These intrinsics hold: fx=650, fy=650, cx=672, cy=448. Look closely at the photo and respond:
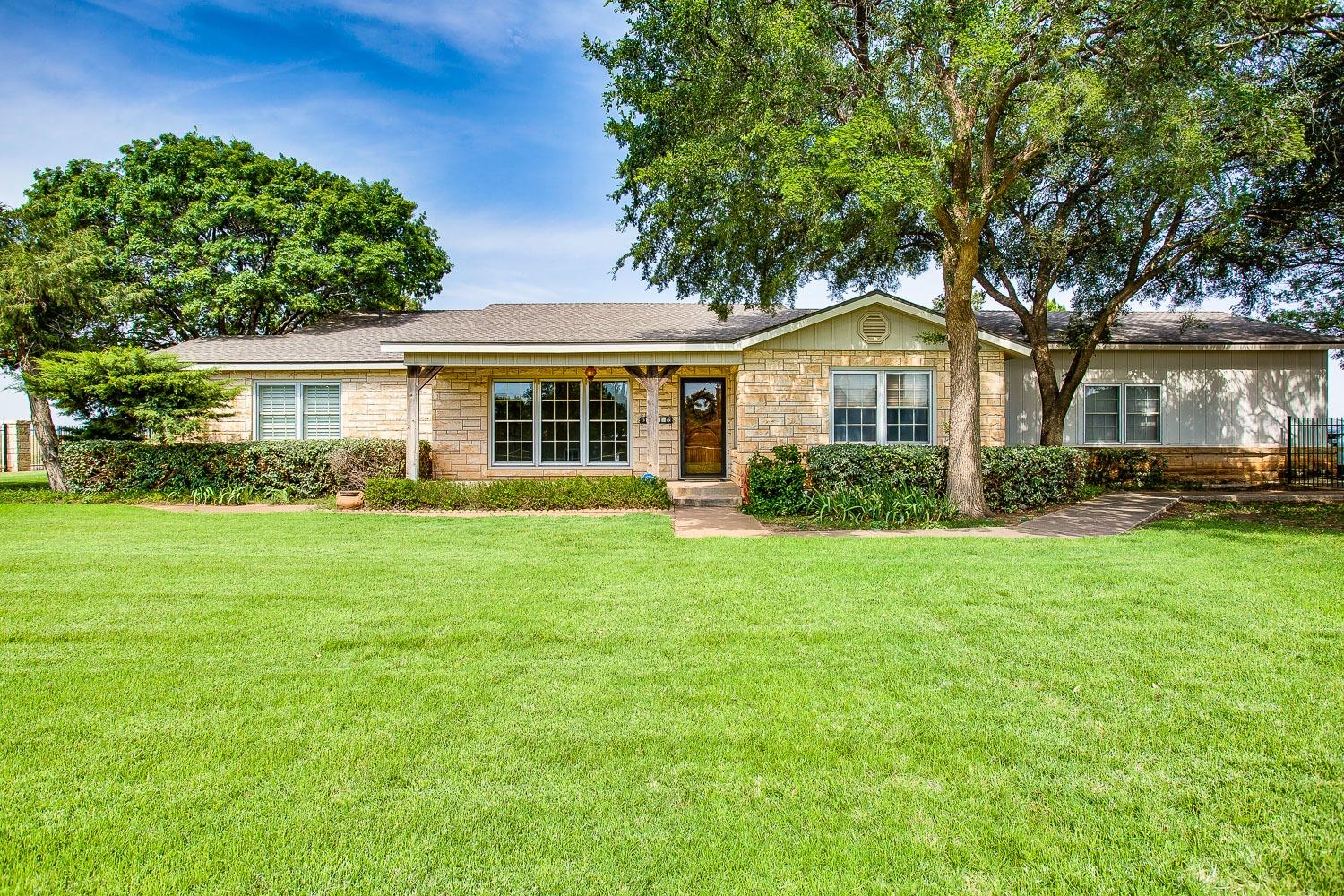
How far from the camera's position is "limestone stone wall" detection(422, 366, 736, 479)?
44.8 ft

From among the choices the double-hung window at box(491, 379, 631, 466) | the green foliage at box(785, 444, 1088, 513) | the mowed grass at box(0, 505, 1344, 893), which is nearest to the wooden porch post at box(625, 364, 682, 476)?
the double-hung window at box(491, 379, 631, 466)

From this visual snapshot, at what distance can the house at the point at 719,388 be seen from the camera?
12047 mm

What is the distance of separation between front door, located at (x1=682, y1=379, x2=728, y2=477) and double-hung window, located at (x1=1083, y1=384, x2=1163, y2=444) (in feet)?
26.8

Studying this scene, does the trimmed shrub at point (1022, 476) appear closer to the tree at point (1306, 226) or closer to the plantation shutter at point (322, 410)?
the tree at point (1306, 226)

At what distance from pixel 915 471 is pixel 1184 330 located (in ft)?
26.3

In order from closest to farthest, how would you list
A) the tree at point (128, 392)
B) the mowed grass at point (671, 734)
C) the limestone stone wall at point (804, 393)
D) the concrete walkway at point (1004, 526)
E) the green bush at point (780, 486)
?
Answer: the mowed grass at point (671, 734), the concrete walkway at point (1004, 526), the green bush at point (780, 486), the tree at point (128, 392), the limestone stone wall at point (804, 393)

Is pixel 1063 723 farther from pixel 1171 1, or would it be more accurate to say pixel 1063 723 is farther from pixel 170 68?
pixel 170 68

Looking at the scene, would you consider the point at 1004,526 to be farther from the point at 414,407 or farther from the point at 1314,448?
the point at 1314,448

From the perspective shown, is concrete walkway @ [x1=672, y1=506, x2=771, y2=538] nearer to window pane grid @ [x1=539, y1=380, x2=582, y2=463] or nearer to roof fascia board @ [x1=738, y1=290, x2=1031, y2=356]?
roof fascia board @ [x1=738, y1=290, x2=1031, y2=356]

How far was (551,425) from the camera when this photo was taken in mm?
13828

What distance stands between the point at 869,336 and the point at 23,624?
11727mm

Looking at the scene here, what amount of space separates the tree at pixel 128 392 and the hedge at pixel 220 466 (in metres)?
0.40

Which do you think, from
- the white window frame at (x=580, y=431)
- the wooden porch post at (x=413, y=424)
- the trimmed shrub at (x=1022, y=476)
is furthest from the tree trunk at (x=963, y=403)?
the wooden porch post at (x=413, y=424)

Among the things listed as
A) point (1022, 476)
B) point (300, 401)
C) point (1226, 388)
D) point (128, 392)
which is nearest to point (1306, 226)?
point (1226, 388)
